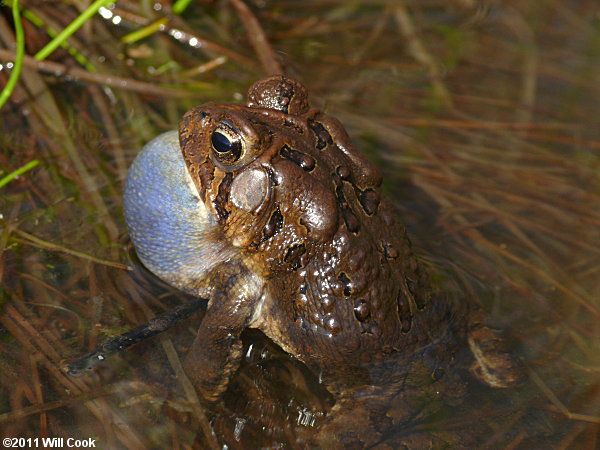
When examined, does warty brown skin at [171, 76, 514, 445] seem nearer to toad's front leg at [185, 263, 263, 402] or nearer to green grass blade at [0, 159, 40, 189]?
toad's front leg at [185, 263, 263, 402]

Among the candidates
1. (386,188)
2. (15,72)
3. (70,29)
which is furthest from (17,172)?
(386,188)

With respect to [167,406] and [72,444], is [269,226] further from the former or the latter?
[72,444]

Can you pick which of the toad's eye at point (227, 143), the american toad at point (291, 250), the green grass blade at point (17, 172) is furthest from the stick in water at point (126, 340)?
the green grass blade at point (17, 172)

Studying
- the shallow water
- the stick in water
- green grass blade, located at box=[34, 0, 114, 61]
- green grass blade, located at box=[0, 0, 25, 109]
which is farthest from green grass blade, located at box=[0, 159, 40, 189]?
the stick in water

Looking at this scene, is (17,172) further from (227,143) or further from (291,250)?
(291,250)

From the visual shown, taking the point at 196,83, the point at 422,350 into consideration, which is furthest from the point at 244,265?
the point at 196,83

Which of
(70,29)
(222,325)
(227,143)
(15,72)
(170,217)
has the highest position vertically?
(70,29)

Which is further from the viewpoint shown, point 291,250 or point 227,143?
point 291,250
